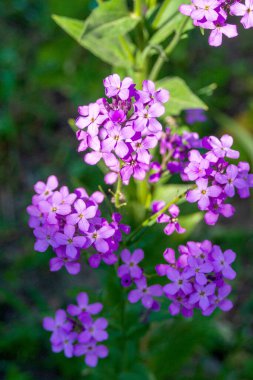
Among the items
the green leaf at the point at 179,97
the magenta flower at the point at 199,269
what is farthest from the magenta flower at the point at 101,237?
the green leaf at the point at 179,97

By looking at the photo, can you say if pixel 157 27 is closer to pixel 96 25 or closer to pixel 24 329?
pixel 96 25

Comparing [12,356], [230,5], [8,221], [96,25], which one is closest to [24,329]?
[12,356]

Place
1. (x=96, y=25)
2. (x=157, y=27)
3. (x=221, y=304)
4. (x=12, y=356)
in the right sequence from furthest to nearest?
(x=12, y=356) → (x=157, y=27) → (x=96, y=25) → (x=221, y=304)

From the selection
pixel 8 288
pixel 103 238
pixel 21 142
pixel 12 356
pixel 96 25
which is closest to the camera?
pixel 103 238

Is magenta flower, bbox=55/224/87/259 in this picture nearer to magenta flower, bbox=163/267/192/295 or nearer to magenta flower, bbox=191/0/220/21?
magenta flower, bbox=163/267/192/295

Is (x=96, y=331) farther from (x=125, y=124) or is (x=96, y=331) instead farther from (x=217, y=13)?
(x=217, y=13)

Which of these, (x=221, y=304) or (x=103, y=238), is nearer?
(x=103, y=238)
